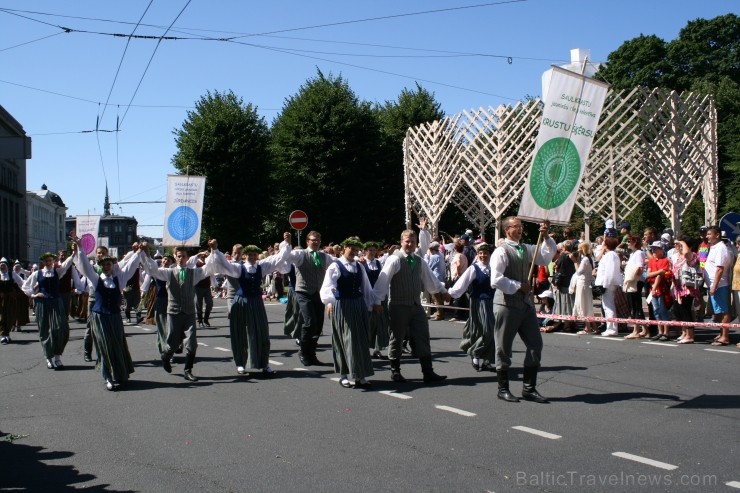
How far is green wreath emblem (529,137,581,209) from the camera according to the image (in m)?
8.68

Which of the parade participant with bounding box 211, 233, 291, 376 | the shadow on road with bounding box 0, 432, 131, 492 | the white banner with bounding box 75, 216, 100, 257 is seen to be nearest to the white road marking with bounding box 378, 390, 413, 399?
the parade participant with bounding box 211, 233, 291, 376

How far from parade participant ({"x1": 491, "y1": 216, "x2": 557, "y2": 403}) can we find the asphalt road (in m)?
0.33

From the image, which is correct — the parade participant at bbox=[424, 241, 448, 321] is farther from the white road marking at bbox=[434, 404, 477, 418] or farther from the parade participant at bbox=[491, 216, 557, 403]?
the white road marking at bbox=[434, 404, 477, 418]

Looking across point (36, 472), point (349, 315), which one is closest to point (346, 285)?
point (349, 315)

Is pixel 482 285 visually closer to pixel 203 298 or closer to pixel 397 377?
pixel 397 377

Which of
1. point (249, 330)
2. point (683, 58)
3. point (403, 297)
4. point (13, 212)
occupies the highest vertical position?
point (683, 58)

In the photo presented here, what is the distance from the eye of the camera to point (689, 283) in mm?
13305

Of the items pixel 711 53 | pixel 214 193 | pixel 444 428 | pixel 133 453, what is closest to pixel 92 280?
pixel 133 453

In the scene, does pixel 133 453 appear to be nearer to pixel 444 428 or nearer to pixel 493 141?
pixel 444 428

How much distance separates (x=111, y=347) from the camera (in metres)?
10.1

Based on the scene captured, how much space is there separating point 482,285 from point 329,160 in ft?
96.7

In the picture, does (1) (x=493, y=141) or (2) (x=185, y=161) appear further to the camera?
(2) (x=185, y=161)

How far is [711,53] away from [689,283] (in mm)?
40534

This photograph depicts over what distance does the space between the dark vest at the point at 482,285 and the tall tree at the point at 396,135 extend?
30382mm
